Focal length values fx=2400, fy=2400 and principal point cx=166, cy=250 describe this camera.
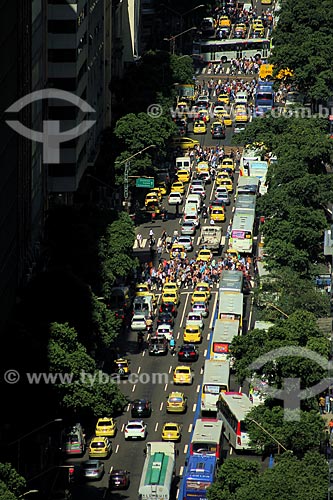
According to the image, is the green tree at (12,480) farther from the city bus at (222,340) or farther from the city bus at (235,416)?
the city bus at (222,340)

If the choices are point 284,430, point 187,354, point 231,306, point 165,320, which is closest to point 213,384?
point 187,354

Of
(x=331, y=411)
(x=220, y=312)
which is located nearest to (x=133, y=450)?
(x=331, y=411)

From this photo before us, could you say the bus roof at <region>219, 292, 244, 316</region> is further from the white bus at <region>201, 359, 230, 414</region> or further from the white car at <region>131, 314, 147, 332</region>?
the white bus at <region>201, 359, 230, 414</region>

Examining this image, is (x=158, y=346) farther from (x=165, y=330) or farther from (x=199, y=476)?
(x=199, y=476)

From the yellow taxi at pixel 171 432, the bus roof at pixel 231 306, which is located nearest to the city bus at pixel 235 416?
the yellow taxi at pixel 171 432

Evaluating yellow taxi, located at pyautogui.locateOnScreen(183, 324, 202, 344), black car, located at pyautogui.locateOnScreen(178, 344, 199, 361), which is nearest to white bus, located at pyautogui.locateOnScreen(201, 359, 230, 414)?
black car, located at pyautogui.locateOnScreen(178, 344, 199, 361)
